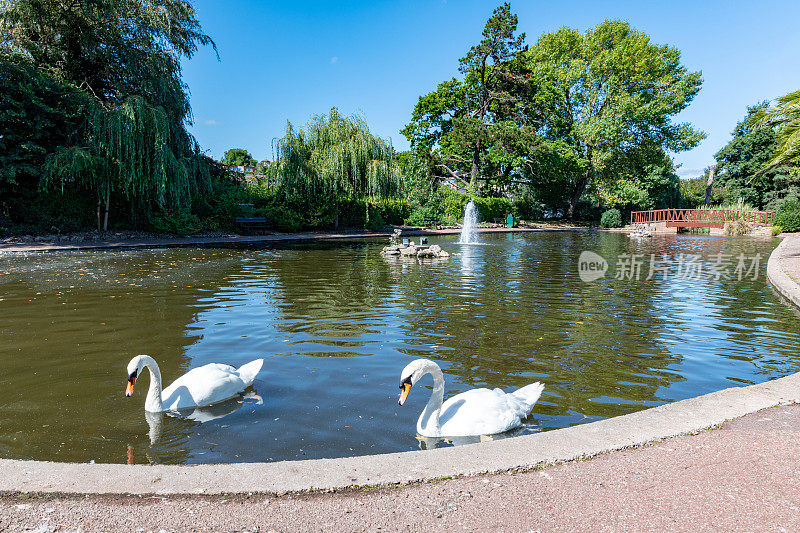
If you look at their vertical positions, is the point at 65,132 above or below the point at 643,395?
above

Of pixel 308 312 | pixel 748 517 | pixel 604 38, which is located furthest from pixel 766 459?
pixel 604 38

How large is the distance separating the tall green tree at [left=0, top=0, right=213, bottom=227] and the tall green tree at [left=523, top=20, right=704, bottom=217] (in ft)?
100

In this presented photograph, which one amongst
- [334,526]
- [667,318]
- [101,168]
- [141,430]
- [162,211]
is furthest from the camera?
[162,211]

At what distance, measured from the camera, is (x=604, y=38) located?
1811 inches

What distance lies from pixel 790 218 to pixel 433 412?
37.3m

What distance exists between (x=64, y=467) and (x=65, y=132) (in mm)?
22241

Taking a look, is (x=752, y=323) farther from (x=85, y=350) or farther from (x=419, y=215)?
(x=419, y=215)

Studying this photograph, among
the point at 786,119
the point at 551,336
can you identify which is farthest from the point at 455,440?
the point at 786,119

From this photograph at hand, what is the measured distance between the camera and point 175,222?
2339 centimetres

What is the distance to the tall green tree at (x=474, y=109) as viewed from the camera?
134 ft

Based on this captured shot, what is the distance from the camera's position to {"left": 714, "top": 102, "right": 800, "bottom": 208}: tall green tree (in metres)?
42.2

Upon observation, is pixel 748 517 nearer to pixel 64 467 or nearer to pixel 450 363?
pixel 450 363

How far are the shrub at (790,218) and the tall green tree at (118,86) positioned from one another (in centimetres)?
3594

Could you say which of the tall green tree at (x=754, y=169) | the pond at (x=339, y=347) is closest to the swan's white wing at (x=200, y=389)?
the pond at (x=339, y=347)
